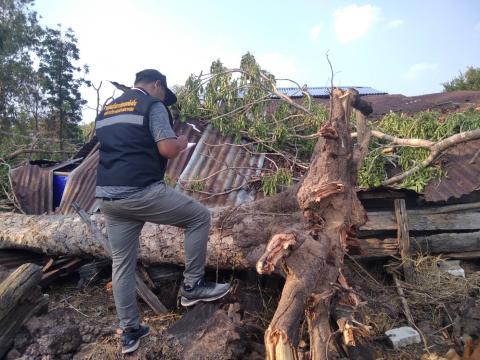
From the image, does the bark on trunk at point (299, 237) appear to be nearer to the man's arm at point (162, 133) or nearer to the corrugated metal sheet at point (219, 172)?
the man's arm at point (162, 133)

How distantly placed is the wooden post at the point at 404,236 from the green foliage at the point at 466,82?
536 inches

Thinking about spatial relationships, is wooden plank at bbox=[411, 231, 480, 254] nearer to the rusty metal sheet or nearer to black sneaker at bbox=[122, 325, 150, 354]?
black sneaker at bbox=[122, 325, 150, 354]

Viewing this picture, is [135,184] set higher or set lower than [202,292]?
higher

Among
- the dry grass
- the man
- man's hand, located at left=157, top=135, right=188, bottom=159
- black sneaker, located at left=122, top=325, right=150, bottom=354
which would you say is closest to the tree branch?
the dry grass

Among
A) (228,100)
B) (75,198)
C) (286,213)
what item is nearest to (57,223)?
(75,198)

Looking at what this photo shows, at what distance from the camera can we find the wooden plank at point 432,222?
16.2 ft

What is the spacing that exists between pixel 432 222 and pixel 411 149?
95cm

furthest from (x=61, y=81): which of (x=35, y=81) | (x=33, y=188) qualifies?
(x=33, y=188)

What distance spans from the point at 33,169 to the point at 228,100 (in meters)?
3.39

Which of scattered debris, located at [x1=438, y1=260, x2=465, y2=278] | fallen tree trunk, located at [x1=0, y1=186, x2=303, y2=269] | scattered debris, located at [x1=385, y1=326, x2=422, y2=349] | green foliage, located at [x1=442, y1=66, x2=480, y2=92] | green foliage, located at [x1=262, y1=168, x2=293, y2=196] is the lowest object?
scattered debris, located at [x1=385, y1=326, x2=422, y2=349]

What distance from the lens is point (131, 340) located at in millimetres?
2873

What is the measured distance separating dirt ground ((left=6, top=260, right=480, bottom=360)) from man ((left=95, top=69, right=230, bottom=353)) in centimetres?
37

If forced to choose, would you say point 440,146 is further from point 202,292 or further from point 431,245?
point 202,292

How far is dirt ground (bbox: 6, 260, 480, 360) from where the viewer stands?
2.90 meters
